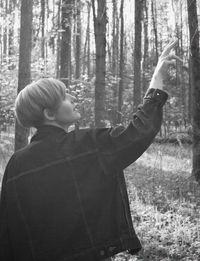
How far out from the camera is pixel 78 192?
1705 mm

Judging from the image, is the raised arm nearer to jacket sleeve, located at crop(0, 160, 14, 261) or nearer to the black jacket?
the black jacket

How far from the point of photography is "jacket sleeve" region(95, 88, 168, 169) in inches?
63.9

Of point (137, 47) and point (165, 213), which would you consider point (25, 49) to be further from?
point (137, 47)

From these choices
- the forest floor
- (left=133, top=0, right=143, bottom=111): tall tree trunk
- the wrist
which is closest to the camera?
the wrist

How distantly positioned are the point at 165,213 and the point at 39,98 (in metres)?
5.48

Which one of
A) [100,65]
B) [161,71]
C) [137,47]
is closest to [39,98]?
[161,71]

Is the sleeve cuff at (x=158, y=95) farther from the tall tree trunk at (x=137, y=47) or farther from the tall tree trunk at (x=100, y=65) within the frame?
the tall tree trunk at (x=137, y=47)

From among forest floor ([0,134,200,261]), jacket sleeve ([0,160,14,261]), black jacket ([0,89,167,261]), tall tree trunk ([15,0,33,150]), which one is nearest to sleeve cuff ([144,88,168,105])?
black jacket ([0,89,167,261])

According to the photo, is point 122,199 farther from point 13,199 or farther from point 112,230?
point 13,199

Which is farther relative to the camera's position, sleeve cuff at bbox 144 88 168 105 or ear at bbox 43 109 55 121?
ear at bbox 43 109 55 121

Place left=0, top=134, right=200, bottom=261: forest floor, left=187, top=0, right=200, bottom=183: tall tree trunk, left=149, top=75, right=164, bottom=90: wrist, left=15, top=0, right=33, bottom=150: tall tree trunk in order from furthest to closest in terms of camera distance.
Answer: left=187, top=0, right=200, bottom=183: tall tree trunk → left=15, top=0, right=33, bottom=150: tall tree trunk → left=0, top=134, right=200, bottom=261: forest floor → left=149, top=75, right=164, bottom=90: wrist

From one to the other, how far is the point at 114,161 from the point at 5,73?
10894 mm

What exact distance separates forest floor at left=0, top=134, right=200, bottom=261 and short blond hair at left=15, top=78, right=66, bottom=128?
3.65 m

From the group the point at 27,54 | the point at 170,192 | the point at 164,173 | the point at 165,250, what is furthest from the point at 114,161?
the point at 164,173
